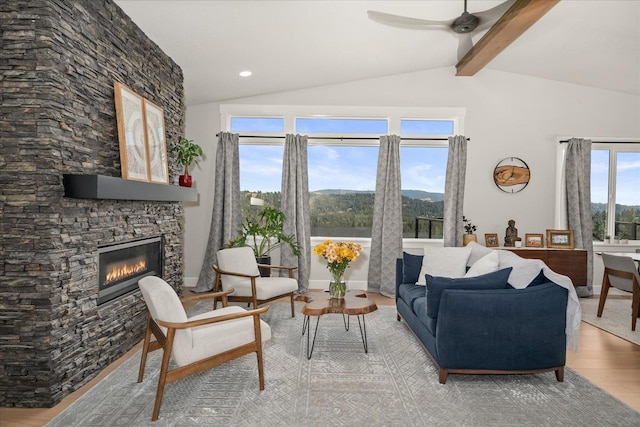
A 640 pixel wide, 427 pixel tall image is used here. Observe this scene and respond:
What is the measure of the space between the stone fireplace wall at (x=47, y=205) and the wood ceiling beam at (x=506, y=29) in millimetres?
3599

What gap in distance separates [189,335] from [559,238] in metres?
5.39

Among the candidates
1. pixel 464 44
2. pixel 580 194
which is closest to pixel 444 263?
pixel 464 44

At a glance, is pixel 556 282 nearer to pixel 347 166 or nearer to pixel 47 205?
pixel 47 205

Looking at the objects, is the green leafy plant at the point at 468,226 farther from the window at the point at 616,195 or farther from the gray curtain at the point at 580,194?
the window at the point at 616,195

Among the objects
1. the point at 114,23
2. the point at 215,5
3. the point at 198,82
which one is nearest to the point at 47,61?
the point at 114,23

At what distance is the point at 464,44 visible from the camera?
191 inches

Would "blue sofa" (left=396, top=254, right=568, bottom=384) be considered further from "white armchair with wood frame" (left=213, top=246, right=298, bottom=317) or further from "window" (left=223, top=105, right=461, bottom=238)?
"window" (left=223, top=105, right=461, bottom=238)

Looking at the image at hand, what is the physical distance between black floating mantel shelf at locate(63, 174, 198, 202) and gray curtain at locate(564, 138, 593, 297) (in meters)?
5.57

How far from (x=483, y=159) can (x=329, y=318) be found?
3.47 meters

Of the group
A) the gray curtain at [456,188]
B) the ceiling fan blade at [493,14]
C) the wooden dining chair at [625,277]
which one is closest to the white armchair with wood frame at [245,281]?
the gray curtain at [456,188]

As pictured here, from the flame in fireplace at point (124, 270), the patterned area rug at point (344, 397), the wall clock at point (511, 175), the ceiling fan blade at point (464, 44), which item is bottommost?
the patterned area rug at point (344, 397)

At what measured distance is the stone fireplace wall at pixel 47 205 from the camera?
2361 mm

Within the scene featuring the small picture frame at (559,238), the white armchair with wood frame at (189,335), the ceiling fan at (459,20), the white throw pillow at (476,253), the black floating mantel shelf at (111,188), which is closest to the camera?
the white armchair with wood frame at (189,335)

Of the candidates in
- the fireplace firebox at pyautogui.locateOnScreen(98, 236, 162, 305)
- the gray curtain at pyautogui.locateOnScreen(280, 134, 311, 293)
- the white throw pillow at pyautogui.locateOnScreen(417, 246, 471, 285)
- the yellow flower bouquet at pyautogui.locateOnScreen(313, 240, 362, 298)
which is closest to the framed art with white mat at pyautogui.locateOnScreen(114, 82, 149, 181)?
the fireplace firebox at pyautogui.locateOnScreen(98, 236, 162, 305)
